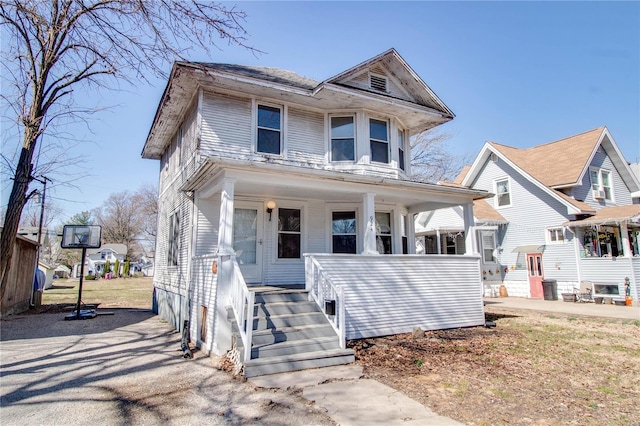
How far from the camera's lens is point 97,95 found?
6922mm

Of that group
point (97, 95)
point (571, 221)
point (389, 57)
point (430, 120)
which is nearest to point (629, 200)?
point (571, 221)

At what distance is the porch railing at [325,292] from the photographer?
6110 millimetres

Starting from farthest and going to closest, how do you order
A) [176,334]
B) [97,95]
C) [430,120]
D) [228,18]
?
[430,120]
[176,334]
[97,95]
[228,18]

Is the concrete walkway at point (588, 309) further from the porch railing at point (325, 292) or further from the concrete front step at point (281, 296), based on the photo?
the concrete front step at point (281, 296)

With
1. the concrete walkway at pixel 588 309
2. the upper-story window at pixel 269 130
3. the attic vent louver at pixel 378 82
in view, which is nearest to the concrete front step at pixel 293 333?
the upper-story window at pixel 269 130

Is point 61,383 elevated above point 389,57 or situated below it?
below

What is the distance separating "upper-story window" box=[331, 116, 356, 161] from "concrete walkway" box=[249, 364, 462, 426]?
19.6ft

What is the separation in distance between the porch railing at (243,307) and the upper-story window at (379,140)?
580 cm

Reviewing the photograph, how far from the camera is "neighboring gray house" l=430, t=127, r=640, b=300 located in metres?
15.3

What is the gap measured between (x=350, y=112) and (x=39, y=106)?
7094 millimetres

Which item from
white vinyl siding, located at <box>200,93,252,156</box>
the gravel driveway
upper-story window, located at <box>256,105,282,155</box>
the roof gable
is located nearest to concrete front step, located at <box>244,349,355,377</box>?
the gravel driveway

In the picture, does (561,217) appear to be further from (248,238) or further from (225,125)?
(225,125)

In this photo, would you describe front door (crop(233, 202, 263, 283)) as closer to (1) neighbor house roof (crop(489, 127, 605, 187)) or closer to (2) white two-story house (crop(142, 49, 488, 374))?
(2) white two-story house (crop(142, 49, 488, 374))

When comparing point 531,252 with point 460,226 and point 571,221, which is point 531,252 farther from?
point 460,226
